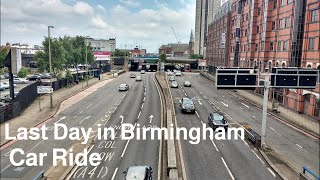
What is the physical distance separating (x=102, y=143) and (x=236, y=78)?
15.8 meters

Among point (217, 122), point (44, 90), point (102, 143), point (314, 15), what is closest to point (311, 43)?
point (314, 15)

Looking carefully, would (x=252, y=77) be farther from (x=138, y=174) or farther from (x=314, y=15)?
(x=314, y=15)

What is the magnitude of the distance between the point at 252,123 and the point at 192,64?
114 metres

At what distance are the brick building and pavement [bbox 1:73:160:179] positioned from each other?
18750 mm

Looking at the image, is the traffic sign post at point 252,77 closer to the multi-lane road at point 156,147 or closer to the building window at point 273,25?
the multi-lane road at point 156,147

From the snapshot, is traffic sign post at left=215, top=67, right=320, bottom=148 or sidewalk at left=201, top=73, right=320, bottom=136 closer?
traffic sign post at left=215, top=67, right=320, bottom=148

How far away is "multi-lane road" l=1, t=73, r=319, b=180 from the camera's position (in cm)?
2338

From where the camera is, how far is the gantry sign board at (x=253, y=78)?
31641 mm

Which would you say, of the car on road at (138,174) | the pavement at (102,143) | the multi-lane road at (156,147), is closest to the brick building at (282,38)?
the multi-lane road at (156,147)

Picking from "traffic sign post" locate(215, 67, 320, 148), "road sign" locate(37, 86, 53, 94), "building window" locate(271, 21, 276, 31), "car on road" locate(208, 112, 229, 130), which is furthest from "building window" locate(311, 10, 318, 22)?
"road sign" locate(37, 86, 53, 94)

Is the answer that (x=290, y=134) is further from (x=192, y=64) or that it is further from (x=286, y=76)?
(x=192, y=64)

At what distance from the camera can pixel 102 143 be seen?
3056 centimetres

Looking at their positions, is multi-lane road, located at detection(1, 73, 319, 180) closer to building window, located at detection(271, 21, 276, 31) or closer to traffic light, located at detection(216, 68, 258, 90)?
traffic light, located at detection(216, 68, 258, 90)

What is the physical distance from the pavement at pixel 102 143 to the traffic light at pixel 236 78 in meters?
9.85
